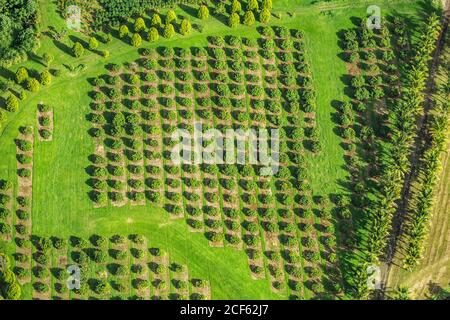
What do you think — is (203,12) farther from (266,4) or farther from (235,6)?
(266,4)

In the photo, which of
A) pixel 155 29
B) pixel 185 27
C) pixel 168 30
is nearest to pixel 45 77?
pixel 155 29

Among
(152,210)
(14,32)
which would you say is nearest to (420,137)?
(152,210)

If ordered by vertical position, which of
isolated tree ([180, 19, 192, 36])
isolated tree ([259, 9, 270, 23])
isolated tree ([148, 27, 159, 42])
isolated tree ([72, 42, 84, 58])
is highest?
isolated tree ([259, 9, 270, 23])

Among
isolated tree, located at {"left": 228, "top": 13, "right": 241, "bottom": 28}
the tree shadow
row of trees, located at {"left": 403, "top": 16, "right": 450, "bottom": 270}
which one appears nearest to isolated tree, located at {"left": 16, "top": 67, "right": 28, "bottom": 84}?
the tree shadow

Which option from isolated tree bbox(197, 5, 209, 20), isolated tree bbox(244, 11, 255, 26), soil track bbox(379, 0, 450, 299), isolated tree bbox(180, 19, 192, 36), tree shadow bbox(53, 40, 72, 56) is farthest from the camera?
isolated tree bbox(244, 11, 255, 26)

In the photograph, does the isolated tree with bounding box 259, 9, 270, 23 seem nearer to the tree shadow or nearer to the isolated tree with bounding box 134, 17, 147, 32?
the isolated tree with bounding box 134, 17, 147, 32

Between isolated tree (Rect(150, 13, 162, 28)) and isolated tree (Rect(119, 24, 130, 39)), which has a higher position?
isolated tree (Rect(150, 13, 162, 28))

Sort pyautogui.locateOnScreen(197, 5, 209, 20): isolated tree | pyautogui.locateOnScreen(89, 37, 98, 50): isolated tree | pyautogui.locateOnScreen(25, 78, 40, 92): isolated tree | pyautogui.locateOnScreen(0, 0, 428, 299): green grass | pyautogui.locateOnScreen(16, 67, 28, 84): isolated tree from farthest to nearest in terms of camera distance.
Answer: pyautogui.locateOnScreen(197, 5, 209, 20): isolated tree
pyautogui.locateOnScreen(89, 37, 98, 50): isolated tree
pyautogui.locateOnScreen(16, 67, 28, 84): isolated tree
pyautogui.locateOnScreen(25, 78, 40, 92): isolated tree
pyautogui.locateOnScreen(0, 0, 428, 299): green grass
